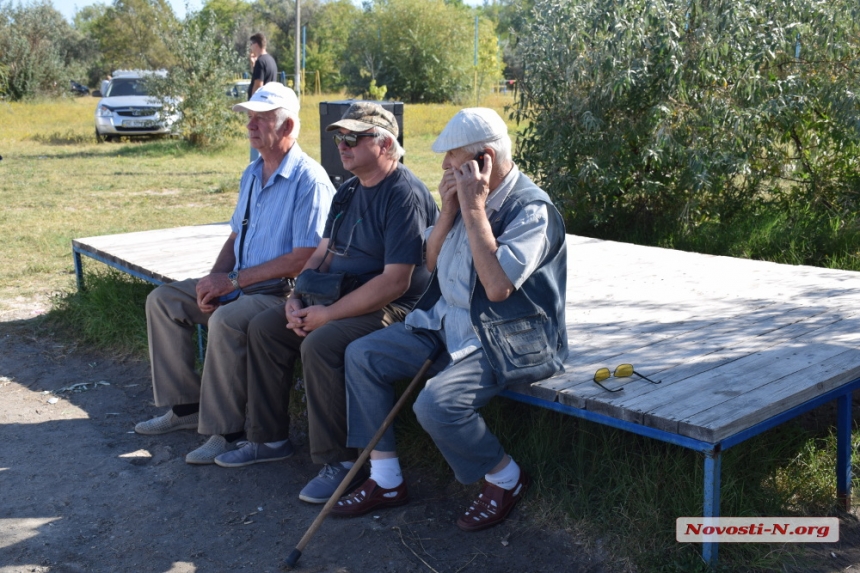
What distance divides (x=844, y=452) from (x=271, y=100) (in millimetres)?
Result: 2720

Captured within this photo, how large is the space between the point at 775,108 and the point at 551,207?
12.6 feet

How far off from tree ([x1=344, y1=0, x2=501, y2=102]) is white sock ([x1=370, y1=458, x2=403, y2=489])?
127 ft

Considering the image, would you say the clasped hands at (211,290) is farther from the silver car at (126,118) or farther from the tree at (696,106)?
the silver car at (126,118)

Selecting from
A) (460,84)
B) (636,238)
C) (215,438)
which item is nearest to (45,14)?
(460,84)

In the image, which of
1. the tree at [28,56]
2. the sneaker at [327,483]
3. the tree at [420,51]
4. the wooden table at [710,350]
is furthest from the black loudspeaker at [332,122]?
the tree at [420,51]

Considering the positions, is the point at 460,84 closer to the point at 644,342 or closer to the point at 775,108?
the point at 775,108

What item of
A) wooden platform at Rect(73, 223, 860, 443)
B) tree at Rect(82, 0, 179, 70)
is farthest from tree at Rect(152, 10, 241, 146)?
tree at Rect(82, 0, 179, 70)

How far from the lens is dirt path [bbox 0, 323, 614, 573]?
3059mm

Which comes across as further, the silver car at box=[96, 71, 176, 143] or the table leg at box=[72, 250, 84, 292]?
the silver car at box=[96, 71, 176, 143]

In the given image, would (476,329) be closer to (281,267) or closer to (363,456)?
(363,456)

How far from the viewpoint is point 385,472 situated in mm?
3359

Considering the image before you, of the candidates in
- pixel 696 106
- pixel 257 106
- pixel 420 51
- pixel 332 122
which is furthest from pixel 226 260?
pixel 420 51

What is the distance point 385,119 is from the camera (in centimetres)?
368

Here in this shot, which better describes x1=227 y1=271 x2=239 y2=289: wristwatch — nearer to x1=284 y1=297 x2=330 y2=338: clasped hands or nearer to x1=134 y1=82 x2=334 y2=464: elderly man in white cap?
x1=134 y1=82 x2=334 y2=464: elderly man in white cap
